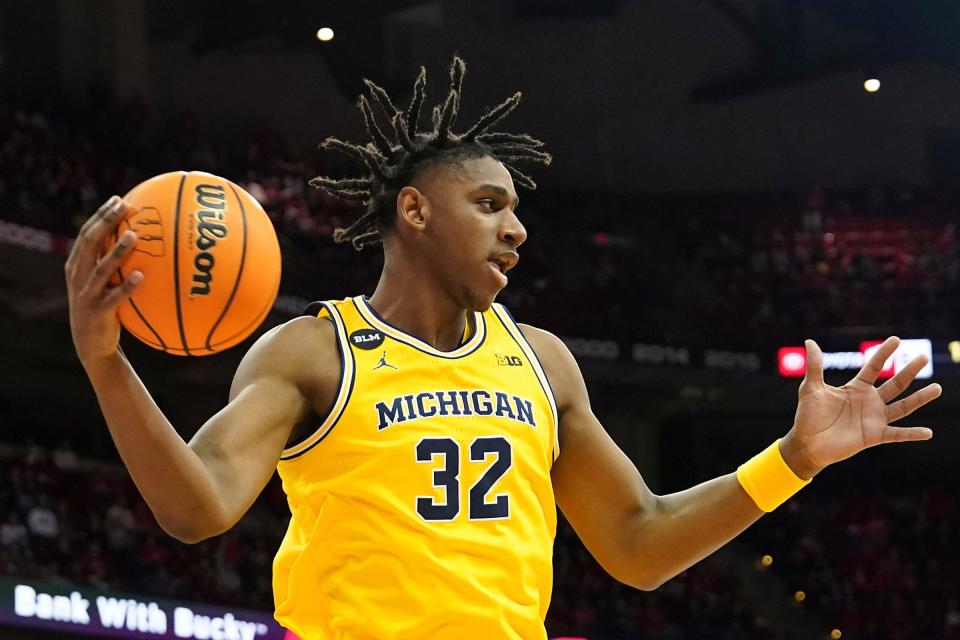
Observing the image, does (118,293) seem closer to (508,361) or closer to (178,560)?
(508,361)

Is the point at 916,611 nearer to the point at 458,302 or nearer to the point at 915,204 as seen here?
the point at 915,204

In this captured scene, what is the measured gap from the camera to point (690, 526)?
314 centimetres

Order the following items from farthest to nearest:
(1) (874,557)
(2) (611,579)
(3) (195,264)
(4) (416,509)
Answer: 1. (1) (874,557)
2. (2) (611,579)
3. (4) (416,509)
4. (3) (195,264)

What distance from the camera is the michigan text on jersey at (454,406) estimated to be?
293 centimetres

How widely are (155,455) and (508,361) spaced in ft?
3.04

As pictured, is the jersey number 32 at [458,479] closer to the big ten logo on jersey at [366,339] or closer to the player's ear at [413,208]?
the big ten logo on jersey at [366,339]

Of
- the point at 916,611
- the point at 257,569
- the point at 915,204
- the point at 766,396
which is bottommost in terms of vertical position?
the point at 916,611

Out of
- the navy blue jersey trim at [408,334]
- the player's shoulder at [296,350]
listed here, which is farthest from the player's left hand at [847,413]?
the player's shoulder at [296,350]

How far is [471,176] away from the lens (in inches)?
126

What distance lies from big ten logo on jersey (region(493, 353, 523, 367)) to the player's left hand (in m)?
0.61

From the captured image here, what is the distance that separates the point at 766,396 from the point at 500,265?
1650 centimetres

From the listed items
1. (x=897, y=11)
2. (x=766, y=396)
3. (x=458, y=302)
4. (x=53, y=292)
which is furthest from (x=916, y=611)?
(x=458, y=302)

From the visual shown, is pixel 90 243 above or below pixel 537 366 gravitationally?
above

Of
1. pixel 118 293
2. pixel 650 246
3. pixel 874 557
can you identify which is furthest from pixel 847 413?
pixel 650 246
